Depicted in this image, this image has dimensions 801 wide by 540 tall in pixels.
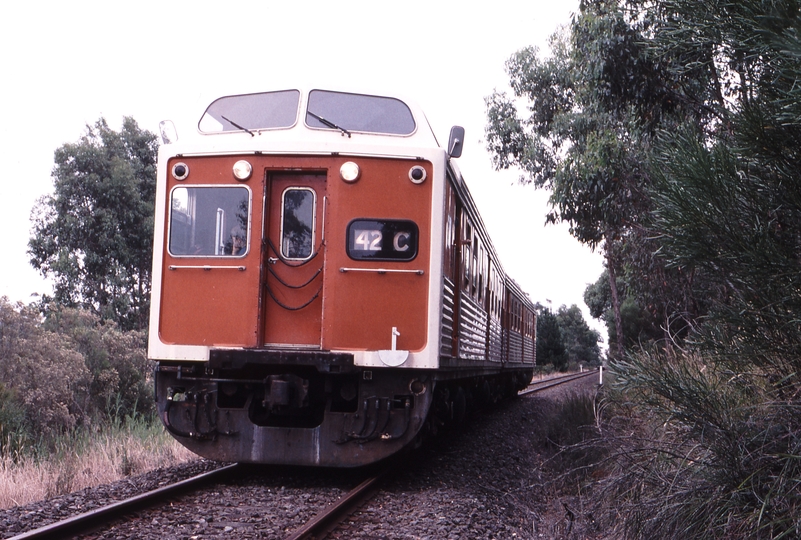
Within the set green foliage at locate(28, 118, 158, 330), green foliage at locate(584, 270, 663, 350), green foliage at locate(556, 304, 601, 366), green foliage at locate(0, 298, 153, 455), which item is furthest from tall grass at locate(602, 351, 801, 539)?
green foliage at locate(556, 304, 601, 366)

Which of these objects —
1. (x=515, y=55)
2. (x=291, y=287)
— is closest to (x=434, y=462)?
(x=291, y=287)

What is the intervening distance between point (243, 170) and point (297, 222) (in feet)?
2.25

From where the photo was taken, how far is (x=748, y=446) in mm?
4133

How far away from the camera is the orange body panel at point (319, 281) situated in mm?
6824

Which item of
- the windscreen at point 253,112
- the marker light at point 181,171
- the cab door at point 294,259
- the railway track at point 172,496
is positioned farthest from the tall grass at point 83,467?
the windscreen at point 253,112

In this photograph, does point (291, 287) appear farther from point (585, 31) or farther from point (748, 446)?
point (585, 31)

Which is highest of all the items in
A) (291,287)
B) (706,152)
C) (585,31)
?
(585,31)

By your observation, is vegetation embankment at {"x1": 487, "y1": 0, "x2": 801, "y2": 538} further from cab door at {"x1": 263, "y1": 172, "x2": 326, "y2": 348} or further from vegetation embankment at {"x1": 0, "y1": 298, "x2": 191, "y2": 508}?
vegetation embankment at {"x1": 0, "y1": 298, "x2": 191, "y2": 508}

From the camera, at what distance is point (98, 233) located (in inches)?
1152

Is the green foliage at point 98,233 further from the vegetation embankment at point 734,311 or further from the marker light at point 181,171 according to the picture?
the vegetation embankment at point 734,311

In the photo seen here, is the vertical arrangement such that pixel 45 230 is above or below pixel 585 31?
below

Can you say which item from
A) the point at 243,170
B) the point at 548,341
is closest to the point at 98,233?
the point at 243,170

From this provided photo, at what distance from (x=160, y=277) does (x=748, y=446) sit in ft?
16.8

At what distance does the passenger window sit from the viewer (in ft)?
23.4
